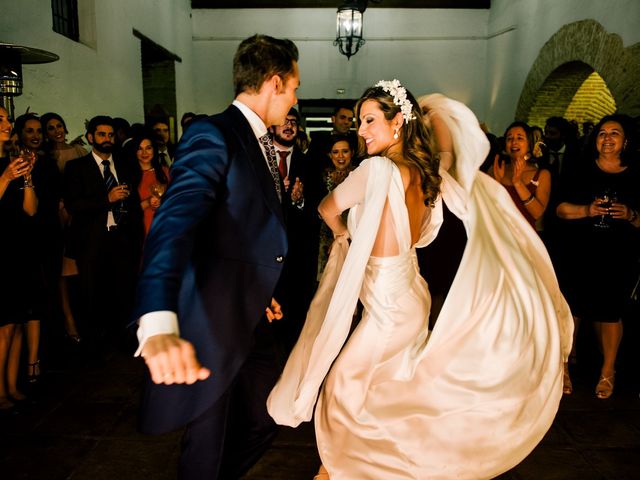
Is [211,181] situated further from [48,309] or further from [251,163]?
[48,309]

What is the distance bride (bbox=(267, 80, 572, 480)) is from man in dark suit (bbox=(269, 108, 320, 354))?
1886mm

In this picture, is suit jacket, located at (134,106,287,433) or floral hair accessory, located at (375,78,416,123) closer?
suit jacket, located at (134,106,287,433)

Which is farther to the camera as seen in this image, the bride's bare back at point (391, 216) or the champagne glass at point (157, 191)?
the champagne glass at point (157, 191)

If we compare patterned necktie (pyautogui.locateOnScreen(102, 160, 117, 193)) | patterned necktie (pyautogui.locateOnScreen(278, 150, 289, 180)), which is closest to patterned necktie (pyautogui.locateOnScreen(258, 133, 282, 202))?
patterned necktie (pyautogui.locateOnScreen(278, 150, 289, 180))

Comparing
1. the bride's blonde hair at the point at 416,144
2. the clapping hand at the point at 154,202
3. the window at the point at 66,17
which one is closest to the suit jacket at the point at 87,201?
the clapping hand at the point at 154,202

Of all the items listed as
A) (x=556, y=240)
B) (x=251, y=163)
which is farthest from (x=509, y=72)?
(x=251, y=163)

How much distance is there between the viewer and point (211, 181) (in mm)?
1612

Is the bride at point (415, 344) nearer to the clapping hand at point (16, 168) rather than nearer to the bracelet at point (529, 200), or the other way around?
the bracelet at point (529, 200)

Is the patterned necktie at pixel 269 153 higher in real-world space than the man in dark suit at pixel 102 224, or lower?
higher

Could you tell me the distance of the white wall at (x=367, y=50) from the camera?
1203 centimetres

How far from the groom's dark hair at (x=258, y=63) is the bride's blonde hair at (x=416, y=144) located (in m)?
0.70

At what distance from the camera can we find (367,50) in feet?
39.8

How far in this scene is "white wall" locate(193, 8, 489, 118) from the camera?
12.0 m

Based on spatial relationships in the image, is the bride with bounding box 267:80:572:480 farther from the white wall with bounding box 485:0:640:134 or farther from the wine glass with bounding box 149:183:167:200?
the white wall with bounding box 485:0:640:134
